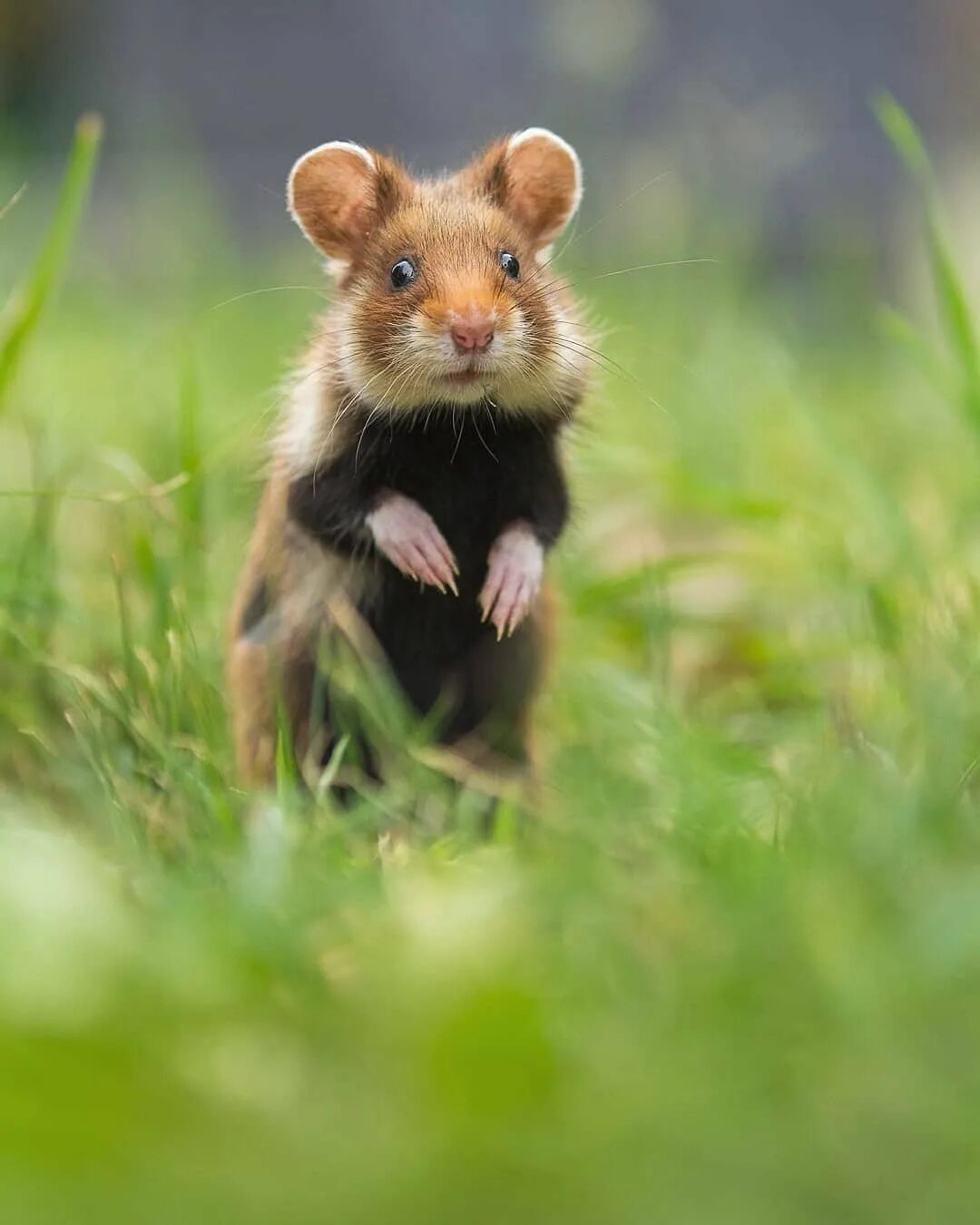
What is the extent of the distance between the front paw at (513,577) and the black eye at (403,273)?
51 centimetres

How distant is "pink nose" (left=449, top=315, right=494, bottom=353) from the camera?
284cm

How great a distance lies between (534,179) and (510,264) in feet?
1.08

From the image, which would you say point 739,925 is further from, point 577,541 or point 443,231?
point 577,541

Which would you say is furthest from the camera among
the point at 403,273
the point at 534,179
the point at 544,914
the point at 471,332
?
the point at 534,179

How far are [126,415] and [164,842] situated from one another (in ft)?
9.06

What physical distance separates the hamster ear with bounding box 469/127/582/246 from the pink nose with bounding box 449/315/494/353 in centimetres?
55

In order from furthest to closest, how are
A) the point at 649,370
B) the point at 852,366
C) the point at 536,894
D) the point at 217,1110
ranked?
the point at 852,366 → the point at 649,370 → the point at 536,894 → the point at 217,1110

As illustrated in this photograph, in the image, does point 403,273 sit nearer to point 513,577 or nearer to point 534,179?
point 534,179

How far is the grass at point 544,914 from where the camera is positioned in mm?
1373

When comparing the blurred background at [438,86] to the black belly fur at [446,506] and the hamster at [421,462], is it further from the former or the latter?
the black belly fur at [446,506]

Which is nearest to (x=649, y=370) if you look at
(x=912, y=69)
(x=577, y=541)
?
(x=577, y=541)

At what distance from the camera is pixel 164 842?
250 centimetres

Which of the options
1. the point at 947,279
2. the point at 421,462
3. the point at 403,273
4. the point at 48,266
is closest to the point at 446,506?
the point at 421,462

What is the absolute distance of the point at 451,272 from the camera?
9.73ft
